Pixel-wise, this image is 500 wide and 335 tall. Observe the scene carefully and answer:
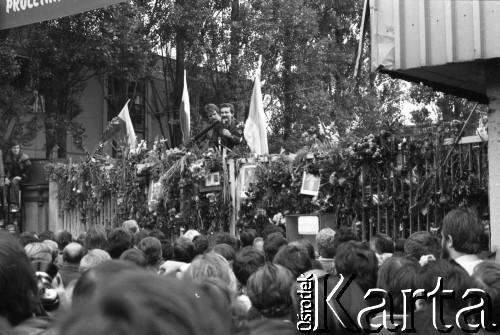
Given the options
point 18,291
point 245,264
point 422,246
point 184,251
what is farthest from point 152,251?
point 18,291

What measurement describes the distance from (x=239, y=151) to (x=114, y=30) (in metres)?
11.7

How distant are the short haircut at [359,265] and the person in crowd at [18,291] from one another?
2411 millimetres

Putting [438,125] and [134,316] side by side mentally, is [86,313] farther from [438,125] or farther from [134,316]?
[438,125]

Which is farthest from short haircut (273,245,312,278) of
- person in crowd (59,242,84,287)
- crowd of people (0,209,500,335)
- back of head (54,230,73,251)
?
back of head (54,230,73,251)

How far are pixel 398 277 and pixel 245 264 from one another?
69.4 inches

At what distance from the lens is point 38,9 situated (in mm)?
8211

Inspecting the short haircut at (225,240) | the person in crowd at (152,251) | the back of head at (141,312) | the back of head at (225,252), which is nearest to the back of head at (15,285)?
the back of head at (141,312)

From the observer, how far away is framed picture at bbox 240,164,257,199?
12898 millimetres

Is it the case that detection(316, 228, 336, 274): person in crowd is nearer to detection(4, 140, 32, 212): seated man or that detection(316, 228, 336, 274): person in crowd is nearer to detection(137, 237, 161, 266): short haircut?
detection(137, 237, 161, 266): short haircut

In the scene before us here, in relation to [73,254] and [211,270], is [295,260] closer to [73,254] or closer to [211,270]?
[211,270]

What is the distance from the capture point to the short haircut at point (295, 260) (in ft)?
17.7

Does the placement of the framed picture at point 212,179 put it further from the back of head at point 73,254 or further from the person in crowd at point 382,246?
the back of head at point 73,254

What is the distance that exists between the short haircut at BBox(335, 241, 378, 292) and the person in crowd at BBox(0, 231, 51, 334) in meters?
2.41

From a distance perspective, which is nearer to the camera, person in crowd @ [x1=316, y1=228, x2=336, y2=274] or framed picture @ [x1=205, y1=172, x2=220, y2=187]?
person in crowd @ [x1=316, y1=228, x2=336, y2=274]
